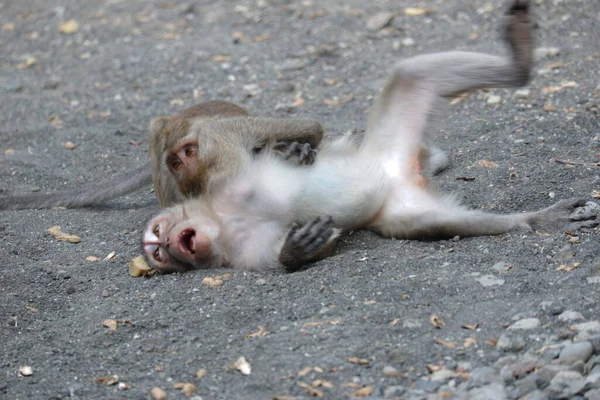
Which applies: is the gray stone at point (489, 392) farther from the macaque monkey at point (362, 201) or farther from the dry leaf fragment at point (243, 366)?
the macaque monkey at point (362, 201)

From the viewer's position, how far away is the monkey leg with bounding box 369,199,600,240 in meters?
4.28

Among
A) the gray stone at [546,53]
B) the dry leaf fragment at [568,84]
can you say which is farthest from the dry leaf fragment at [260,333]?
the gray stone at [546,53]

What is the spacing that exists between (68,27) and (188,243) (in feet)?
17.7

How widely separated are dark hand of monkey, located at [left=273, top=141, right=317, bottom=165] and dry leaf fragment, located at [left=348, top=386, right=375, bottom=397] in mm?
1766

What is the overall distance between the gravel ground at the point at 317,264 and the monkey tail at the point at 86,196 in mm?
130

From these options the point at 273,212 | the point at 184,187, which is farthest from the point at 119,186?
the point at 273,212

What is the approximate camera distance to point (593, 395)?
2.86 m

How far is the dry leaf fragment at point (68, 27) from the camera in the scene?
30.0ft

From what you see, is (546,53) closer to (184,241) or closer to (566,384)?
(184,241)

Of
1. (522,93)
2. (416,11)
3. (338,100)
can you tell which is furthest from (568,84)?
(416,11)

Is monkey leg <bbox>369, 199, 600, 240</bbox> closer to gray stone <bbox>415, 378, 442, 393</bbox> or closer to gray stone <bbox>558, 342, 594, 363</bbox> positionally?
gray stone <bbox>558, 342, 594, 363</bbox>

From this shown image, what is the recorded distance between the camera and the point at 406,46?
7438 mm

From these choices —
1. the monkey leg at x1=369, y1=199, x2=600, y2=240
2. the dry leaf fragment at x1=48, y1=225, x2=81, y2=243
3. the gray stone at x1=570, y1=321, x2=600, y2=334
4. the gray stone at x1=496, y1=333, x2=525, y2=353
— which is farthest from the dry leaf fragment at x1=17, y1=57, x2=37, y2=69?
the gray stone at x1=570, y1=321, x2=600, y2=334

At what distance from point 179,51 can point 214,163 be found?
380cm
